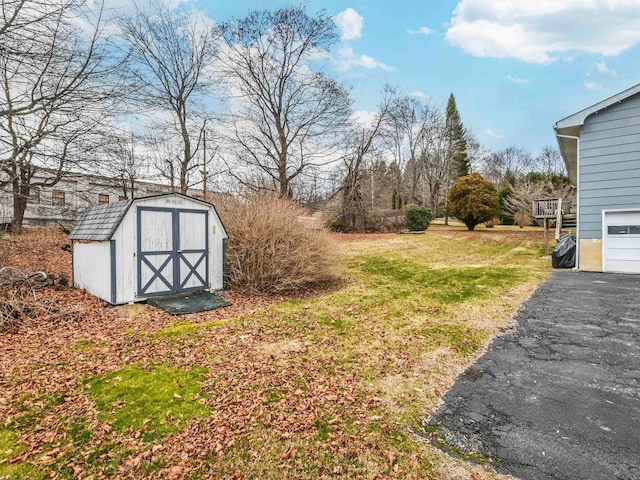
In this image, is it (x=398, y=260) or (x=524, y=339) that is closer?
(x=524, y=339)

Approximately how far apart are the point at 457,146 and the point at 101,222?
110ft

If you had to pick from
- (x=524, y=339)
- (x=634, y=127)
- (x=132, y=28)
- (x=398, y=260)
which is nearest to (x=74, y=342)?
(x=524, y=339)

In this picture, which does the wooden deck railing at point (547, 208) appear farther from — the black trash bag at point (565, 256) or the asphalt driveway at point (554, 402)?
the asphalt driveway at point (554, 402)

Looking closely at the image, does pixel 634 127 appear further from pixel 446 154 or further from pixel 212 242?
pixel 446 154

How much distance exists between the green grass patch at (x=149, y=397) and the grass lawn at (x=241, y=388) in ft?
0.06

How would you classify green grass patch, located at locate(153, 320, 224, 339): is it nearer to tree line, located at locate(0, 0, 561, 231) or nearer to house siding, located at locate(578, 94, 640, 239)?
tree line, located at locate(0, 0, 561, 231)

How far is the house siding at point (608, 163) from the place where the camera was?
9.04m

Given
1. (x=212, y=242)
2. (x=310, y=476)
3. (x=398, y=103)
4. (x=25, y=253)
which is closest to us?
(x=310, y=476)

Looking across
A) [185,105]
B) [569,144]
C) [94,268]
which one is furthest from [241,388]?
[185,105]

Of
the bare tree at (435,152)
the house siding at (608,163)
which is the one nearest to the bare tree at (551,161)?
the bare tree at (435,152)

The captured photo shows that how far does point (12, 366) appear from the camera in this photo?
405cm

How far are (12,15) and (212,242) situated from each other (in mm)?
5621

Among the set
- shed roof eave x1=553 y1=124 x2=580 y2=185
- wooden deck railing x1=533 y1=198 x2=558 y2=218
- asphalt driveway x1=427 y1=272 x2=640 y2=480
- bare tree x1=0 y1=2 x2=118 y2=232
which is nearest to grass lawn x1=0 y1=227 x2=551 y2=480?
asphalt driveway x1=427 y1=272 x2=640 y2=480

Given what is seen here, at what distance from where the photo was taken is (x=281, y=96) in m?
18.7
